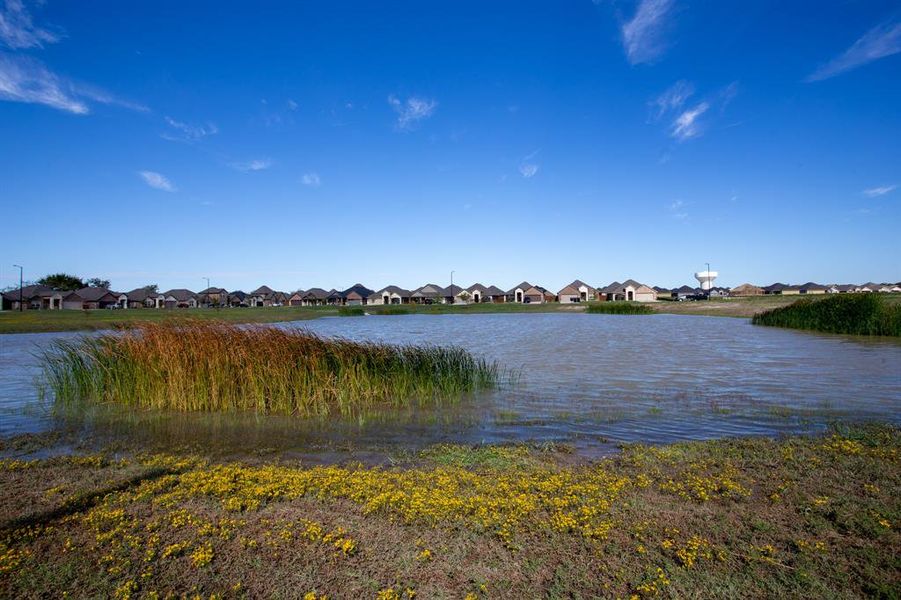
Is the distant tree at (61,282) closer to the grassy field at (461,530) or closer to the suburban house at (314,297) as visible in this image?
the suburban house at (314,297)

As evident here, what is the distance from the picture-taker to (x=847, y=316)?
38.5 m

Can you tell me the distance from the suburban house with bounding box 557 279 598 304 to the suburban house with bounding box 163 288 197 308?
86.0 metres

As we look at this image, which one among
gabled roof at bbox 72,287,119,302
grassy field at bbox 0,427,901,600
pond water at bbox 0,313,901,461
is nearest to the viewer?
grassy field at bbox 0,427,901,600

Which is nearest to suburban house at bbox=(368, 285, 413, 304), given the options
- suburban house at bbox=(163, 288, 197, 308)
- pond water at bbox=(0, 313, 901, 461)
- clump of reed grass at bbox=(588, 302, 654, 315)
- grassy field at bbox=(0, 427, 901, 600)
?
suburban house at bbox=(163, 288, 197, 308)

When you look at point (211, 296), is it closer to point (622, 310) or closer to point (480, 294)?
point (480, 294)

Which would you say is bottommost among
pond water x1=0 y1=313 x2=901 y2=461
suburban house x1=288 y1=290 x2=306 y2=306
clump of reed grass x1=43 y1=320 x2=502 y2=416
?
pond water x1=0 y1=313 x2=901 y2=461

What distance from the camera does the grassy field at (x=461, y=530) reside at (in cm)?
507

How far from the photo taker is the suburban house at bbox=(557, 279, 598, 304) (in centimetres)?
13612

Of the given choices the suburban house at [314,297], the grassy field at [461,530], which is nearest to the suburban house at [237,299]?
the suburban house at [314,297]

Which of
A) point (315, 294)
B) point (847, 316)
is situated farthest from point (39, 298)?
point (847, 316)

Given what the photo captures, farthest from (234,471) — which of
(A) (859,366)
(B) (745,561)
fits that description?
(A) (859,366)

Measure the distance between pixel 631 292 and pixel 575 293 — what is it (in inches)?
508

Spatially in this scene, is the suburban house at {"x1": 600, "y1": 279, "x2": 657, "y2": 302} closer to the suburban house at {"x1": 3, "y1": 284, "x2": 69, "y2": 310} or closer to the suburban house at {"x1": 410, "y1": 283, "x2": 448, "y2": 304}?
the suburban house at {"x1": 410, "y1": 283, "x2": 448, "y2": 304}

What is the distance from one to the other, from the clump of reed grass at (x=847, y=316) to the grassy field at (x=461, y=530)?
33.7 metres
